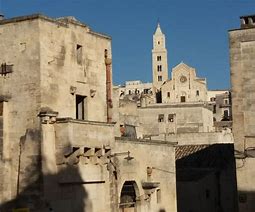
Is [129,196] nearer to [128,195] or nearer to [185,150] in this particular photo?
[128,195]

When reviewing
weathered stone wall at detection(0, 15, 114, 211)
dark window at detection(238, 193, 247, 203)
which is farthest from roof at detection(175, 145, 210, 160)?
weathered stone wall at detection(0, 15, 114, 211)

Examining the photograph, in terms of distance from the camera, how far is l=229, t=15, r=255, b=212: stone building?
25.7m

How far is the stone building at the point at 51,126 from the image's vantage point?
2177cm

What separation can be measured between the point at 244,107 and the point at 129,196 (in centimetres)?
639

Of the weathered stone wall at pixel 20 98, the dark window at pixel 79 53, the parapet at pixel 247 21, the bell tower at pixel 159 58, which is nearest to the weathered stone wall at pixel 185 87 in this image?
the bell tower at pixel 159 58

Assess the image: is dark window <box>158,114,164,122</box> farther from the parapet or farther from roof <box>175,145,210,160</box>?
the parapet

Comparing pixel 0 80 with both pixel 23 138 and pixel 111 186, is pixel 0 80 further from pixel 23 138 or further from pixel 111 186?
pixel 111 186

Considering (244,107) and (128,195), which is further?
(128,195)

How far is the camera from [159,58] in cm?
14112

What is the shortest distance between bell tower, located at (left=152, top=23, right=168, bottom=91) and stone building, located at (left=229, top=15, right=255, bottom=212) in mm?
110923

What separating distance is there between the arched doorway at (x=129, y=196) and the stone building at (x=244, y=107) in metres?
4.54

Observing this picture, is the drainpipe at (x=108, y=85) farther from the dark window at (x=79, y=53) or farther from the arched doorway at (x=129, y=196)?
the arched doorway at (x=129, y=196)

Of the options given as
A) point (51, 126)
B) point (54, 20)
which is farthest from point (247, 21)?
point (51, 126)

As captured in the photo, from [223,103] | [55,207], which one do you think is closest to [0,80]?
[55,207]
